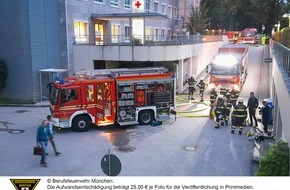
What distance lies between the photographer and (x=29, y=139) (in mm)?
14219

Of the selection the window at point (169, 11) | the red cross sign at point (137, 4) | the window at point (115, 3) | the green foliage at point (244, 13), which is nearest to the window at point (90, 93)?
the window at point (115, 3)

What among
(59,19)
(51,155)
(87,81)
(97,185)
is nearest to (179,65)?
(59,19)

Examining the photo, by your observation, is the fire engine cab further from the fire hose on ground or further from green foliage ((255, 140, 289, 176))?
green foliage ((255, 140, 289, 176))

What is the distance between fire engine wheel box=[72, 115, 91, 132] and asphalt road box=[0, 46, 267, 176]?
28 cm

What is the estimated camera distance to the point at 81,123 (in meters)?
15.2

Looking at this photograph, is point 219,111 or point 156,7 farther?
point 156,7

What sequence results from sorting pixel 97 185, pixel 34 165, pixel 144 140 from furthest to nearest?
1. pixel 144 140
2. pixel 34 165
3. pixel 97 185

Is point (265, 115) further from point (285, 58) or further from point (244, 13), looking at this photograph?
point (244, 13)

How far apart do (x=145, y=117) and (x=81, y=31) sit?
12.8 meters

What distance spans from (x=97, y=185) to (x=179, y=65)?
19000 millimetres

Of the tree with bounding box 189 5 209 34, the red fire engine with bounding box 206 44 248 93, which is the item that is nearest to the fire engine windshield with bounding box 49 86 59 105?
the red fire engine with bounding box 206 44 248 93

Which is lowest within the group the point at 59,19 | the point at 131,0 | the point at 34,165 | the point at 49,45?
the point at 34,165

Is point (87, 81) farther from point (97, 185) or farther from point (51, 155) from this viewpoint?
point (97, 185)

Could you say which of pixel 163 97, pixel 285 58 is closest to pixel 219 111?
pixel 163 97
